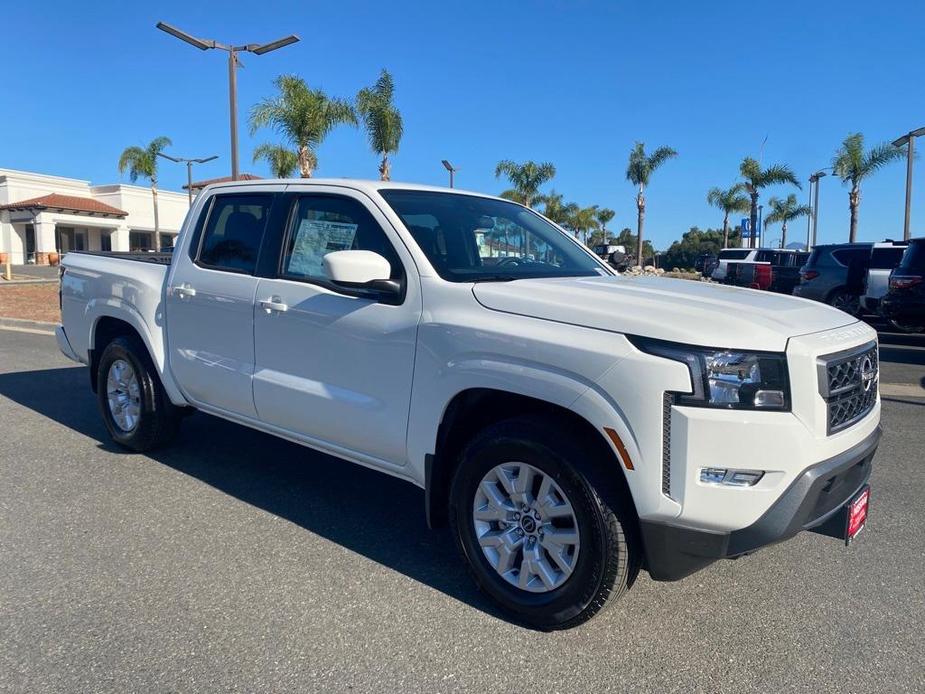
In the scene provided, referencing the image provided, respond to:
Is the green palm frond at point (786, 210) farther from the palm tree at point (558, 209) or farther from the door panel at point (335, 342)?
the door panel at point (335, 342)

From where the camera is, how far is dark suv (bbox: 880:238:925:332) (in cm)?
1125

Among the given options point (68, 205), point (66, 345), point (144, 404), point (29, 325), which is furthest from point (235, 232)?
point (68, 205)

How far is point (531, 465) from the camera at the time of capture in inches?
121

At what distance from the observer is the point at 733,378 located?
270 centimetres

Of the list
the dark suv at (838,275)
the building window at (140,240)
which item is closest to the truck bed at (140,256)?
the dark suv at (838,275)

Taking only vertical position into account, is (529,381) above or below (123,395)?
above

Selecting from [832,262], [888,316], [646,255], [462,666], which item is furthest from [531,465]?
[646,255]

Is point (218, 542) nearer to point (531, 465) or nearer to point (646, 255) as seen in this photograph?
point (531, 465)

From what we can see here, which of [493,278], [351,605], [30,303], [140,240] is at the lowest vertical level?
[351,605]

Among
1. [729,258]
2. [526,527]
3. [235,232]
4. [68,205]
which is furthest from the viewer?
[68,205]

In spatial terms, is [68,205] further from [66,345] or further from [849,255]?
[66,345]

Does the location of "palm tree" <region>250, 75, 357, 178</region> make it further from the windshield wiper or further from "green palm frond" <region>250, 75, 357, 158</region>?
the windshield wiper

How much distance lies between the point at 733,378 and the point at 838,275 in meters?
14.0

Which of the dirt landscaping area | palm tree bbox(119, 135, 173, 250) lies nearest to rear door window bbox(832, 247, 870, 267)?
the dirt landscaping area
